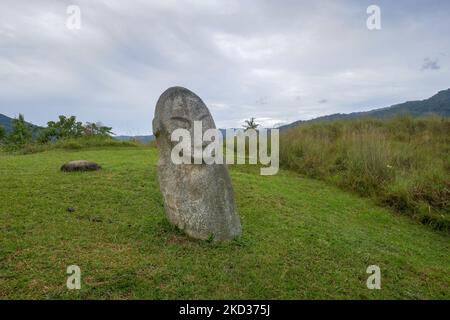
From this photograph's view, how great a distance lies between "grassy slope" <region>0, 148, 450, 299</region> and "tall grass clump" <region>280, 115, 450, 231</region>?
2.04 feet

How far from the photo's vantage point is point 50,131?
19797 mm

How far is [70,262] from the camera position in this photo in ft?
11.8

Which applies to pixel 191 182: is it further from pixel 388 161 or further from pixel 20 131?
pixel 20 131

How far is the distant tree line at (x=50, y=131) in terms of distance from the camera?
16656 mm

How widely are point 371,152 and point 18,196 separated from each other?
8069 millimetres

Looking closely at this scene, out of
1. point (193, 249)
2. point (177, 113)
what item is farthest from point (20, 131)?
point (193, 249)

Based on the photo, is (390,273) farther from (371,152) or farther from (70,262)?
(371,152)

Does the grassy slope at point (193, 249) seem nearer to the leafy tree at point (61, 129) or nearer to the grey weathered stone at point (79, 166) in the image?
the grey weathered stone at point (79, 166)

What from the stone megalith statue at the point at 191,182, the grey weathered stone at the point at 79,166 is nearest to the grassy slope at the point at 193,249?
the stone megalith statue at the point at 191,182

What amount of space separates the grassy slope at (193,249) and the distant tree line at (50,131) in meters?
10.3

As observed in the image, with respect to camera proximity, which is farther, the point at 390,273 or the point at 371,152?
the point at 371,152

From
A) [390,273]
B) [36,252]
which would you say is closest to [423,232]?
[390,273]

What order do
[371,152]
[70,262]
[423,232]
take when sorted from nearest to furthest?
[70,262]
[423,232]
[371,152]
